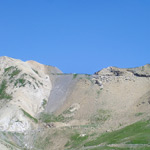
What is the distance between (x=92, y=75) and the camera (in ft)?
385

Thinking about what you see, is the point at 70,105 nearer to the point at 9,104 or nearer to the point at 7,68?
the point at 9,104

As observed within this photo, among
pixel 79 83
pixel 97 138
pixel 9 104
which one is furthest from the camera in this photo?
pixel 79 83

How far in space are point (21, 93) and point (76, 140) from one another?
1205 inches

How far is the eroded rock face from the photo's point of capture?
321 ft

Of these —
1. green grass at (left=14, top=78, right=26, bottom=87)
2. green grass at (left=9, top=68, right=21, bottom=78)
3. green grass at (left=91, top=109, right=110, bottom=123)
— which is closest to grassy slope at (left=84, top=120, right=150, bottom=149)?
green grass at (left=91, top=109, right=110, bottom=123)

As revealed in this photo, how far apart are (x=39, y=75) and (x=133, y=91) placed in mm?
31033

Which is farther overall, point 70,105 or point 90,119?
point 70,105

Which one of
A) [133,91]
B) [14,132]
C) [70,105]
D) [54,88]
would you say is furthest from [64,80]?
[14,132]

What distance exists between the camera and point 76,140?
276ft

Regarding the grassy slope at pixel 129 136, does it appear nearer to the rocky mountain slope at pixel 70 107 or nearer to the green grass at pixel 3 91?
the rocky mountain slope at pixel 70 107

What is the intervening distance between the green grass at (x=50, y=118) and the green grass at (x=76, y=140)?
43.0ft

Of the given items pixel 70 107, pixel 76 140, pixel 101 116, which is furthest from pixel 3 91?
pixel 76 140

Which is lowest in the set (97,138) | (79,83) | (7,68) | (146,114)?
(97,138)

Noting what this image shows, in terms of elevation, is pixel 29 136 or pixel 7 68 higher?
pixel 7 68
